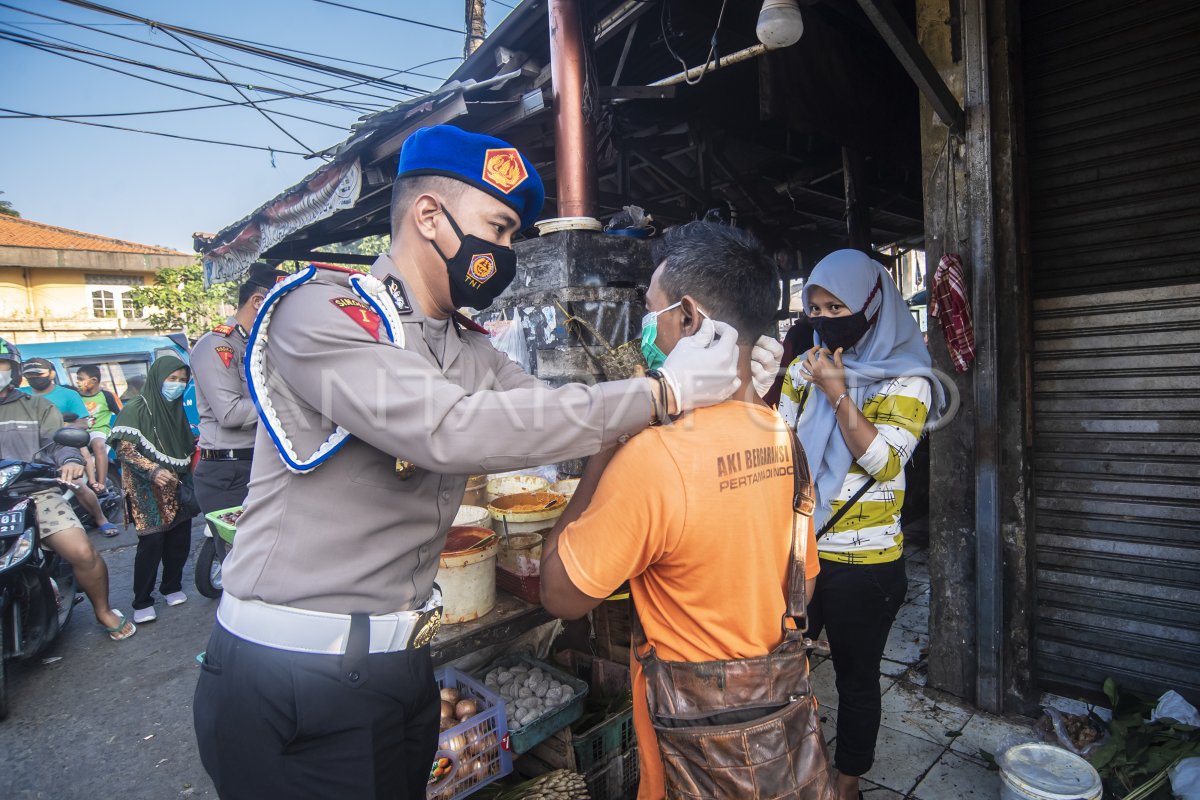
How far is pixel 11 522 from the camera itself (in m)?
4.02

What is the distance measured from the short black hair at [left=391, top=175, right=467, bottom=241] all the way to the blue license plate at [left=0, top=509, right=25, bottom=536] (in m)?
4.13

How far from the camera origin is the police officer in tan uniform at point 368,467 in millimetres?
1235

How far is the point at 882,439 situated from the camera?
95.7 inches

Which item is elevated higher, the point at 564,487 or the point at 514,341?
the point at 514,341

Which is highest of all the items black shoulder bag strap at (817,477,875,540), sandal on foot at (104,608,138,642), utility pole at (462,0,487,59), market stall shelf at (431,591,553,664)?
utility pole at (462,0,487,59)

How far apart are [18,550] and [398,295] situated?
4.23 meters

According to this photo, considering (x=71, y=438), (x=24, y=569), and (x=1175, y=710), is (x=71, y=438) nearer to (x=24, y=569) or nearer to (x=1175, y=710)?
(x=24, y=569)

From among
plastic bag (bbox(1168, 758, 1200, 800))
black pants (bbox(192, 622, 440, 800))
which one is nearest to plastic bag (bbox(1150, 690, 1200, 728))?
plastic bag (bbox(1168, 758, 1200, 800))

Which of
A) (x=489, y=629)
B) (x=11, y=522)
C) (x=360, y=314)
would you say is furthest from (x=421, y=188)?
(x=11, y=522)

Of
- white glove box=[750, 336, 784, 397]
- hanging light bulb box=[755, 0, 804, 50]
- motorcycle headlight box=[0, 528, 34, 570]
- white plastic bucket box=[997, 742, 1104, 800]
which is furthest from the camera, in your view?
motorcycle headlight box=[0, 528, 34, 570]

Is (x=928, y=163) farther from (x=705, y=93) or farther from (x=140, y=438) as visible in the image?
(x=140, y=438)

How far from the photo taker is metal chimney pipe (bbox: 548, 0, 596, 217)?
141 inches

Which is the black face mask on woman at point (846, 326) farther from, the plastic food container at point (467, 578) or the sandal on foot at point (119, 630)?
the sandal on foot at point (119, 630)

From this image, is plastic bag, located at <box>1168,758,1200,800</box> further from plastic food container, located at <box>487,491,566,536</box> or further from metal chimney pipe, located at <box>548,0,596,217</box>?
metal chimney pipe, located at <box>548,0,596,217</box>
